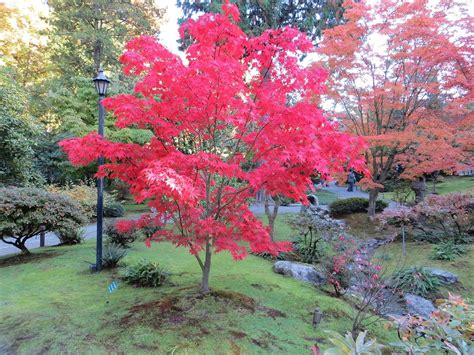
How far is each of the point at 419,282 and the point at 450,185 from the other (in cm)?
1755

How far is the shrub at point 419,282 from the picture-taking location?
6.23 meters

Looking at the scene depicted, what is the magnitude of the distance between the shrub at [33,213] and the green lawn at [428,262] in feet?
21.1

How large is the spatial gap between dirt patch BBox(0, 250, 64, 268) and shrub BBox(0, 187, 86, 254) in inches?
13.7

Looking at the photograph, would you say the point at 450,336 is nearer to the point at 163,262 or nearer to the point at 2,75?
the point at 163,262

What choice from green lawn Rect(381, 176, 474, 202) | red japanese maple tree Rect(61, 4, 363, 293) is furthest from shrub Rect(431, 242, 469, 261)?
green lawn Rect(381, 176, 474, 202)

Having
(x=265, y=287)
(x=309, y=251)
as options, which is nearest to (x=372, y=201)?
(x=309, y=251)

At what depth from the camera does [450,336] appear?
5.94ft

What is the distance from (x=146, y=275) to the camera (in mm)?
5301

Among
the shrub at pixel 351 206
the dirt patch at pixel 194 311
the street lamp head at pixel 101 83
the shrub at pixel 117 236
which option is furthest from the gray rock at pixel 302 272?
the shrub at pixel 351 206

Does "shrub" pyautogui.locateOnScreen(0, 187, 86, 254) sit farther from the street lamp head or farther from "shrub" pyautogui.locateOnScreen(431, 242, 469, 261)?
"shrub" pyautogui.locateOnScreen(431, 242, 469, 261)

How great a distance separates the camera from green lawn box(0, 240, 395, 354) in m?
3.49

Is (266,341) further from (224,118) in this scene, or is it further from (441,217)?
(441,217)

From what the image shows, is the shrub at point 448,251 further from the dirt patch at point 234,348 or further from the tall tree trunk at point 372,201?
the dirt patch at point 234,348

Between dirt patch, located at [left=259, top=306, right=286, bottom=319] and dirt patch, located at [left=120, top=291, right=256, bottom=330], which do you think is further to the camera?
dirt patch, located at [left=259, top=306, right=286, bottom=319]
